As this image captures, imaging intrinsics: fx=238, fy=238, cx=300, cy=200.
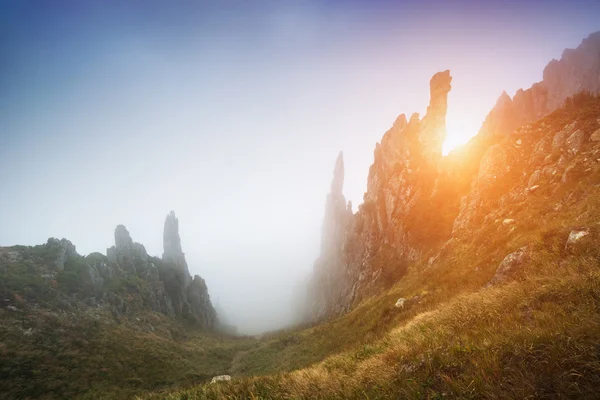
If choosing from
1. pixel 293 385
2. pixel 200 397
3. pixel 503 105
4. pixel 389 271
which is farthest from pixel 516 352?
pixel 503 105

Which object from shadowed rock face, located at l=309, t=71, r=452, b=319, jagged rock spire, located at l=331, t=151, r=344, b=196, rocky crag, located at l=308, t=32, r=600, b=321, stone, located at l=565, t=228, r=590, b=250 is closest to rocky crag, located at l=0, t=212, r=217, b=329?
rocky crag, located at l=308, t=32, r=600, b=321

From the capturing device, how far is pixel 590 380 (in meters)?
3.37

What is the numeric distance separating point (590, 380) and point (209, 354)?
4210 cm

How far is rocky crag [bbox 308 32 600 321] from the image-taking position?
20406 millimetres

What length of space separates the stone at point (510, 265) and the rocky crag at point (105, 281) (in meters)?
48.4

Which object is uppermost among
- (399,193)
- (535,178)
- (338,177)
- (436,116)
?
(338,177)

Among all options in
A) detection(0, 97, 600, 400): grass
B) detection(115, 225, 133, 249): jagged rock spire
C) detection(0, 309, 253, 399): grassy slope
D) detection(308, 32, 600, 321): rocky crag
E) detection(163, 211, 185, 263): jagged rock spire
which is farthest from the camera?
detection(163, 211, 185, 263): jagged rock spire

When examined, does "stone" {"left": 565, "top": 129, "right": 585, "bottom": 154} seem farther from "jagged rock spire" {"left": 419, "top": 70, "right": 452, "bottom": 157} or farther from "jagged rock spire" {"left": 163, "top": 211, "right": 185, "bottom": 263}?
"jagged rock spire" {"left": 163, "top": 211, "right": 185, "bottom": 263}

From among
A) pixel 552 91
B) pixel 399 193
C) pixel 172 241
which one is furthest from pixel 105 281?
pixel 552 91

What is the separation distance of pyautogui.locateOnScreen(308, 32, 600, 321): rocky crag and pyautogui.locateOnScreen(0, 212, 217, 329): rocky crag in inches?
1695

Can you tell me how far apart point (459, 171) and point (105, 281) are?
69380 mm

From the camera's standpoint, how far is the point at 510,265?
11.0 meters

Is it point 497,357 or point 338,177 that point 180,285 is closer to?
point 338,177

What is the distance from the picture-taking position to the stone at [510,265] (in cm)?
1064
